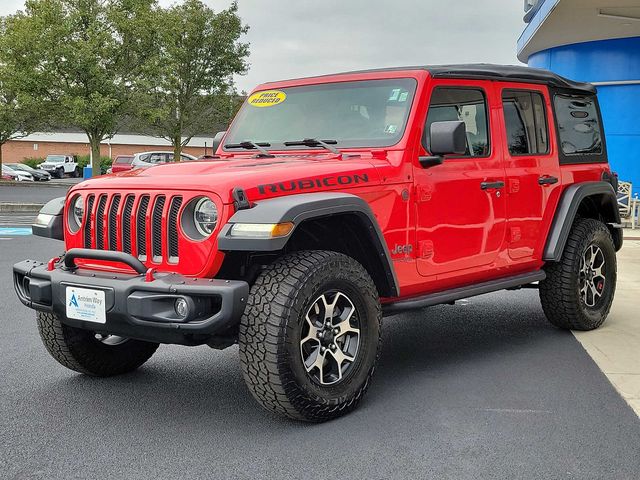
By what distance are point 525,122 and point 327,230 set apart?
212cm

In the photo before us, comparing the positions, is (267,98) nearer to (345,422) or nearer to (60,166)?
(345,422)

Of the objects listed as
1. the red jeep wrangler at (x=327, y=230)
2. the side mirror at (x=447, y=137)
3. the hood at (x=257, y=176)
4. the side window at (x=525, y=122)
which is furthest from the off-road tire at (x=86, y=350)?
the side window at (x=525, y=122)

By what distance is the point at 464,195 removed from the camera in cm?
500

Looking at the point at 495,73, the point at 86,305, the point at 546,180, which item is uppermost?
the point at 495,73

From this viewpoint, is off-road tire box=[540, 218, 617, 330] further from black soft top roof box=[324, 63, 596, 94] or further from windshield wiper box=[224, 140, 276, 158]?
windshield wiper box=[224, 140, 276, 158]

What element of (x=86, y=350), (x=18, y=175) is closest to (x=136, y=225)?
(x=86, y=350)

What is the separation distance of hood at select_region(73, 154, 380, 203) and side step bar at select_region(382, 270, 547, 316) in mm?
772

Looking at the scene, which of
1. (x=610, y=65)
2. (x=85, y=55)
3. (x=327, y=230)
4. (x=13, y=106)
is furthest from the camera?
(x=13, y=106)

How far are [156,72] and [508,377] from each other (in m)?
27.6

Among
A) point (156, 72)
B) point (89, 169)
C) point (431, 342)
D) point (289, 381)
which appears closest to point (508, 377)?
point (431, 342)

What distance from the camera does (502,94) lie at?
5.54m

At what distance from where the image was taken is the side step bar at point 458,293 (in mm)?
4641

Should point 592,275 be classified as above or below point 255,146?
below

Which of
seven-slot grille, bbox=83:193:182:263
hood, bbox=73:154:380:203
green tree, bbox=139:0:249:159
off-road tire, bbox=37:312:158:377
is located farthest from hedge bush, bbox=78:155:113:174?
seven-slot grille, bbox=83:193:182:263
